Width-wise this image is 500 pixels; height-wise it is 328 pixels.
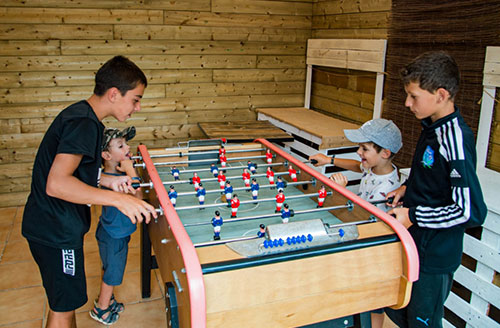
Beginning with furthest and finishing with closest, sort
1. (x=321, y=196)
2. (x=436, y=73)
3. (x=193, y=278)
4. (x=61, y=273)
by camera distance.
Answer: (x=321, y=196), (x=61, y=273), (x=436, y=73), (x=193, y=278)

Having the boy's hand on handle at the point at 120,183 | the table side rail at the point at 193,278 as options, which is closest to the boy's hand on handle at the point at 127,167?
the boy's hand on handle at the point at 120,183

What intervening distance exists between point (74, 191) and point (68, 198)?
1.8 inches

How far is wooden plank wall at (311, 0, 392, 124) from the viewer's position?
152 inches

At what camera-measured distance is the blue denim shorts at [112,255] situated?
2516mm

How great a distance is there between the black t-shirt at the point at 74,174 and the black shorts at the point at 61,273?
47 millimetres

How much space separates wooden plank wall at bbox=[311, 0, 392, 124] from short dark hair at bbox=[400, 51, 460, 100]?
210 cm

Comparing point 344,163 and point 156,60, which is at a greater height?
point 156,60

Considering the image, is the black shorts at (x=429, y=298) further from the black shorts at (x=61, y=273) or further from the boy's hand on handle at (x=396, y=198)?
the black shorts at (x=61, y=273)

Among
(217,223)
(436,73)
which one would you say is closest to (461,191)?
(436,73)

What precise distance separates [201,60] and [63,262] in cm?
318

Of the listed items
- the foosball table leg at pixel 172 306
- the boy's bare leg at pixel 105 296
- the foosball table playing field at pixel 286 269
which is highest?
the foosball table playing field at pixel 286 269

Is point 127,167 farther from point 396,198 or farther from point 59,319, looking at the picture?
point 396,198

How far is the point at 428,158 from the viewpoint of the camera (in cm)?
181

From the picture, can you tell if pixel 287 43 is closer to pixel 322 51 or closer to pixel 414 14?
pixel 322 51
